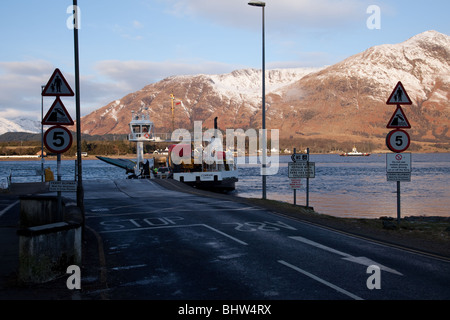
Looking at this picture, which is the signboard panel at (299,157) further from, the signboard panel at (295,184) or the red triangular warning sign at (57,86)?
the red triangular warning sign at (57,86)

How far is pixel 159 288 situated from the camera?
776 cm

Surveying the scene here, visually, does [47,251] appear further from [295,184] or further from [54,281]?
[295,184]

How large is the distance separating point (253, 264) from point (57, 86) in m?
6.27

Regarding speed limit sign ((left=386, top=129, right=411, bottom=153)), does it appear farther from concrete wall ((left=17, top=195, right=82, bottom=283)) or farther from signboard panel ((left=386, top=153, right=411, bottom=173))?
concrete wall ((left=17, top=195, right=82, bottom=283))

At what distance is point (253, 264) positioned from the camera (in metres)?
9.45

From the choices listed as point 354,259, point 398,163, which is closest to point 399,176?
point 398,163

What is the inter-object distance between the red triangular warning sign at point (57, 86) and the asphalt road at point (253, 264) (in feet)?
13.3

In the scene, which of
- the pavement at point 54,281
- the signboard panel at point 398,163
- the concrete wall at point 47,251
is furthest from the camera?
the signboard panel at point 398,163

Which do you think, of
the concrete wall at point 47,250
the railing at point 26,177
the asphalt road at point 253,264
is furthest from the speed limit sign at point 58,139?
the railing at point 26,177

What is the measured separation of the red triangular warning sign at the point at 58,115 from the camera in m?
10.4

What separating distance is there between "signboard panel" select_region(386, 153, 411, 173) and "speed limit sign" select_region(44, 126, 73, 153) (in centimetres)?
1016
